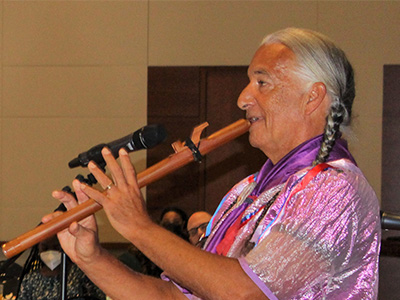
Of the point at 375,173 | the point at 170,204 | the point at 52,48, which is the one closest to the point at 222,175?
the point at 170,204

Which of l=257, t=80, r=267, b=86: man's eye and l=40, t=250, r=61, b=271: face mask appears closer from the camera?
l=257, t=80, r=267, b=86: man's eye

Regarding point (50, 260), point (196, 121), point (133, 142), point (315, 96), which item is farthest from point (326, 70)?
point (196, 121)

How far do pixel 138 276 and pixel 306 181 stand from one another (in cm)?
54

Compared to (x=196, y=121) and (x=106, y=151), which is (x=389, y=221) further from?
(x=196, y=121)

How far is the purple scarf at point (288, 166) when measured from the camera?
1.37 meters

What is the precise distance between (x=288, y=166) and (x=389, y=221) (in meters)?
0.26

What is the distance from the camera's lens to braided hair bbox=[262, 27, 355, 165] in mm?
1409

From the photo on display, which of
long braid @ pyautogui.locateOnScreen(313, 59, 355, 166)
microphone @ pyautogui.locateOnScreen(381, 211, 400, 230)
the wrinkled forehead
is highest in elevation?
the wrinkled forehead

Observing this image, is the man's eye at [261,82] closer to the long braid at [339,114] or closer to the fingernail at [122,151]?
the long braid at [339,114]

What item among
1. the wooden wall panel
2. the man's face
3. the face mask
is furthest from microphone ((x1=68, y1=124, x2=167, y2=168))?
the wooden wall panel

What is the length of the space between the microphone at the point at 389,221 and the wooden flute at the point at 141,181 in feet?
1.35

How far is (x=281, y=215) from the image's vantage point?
121 centimetres

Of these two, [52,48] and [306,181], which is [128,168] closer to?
[306,181]

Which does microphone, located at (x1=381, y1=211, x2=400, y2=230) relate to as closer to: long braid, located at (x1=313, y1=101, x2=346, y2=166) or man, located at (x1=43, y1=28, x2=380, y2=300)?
man, located at (x1=43, y1=28, x2=380, y2=300)
